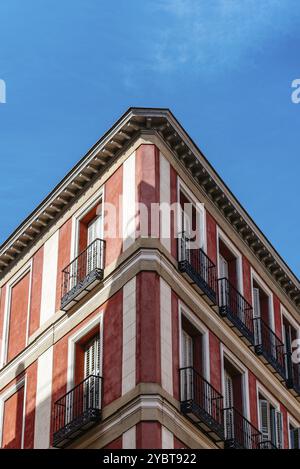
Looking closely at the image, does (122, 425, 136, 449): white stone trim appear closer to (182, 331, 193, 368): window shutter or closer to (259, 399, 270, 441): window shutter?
(182, 331, 193, 368): window shutter

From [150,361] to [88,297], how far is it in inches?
176

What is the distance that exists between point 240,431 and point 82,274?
22.3 ft

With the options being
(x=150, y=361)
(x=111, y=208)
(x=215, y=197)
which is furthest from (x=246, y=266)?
(x=150, y=361)

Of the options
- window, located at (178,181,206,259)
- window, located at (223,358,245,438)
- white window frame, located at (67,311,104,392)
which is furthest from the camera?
window, located at (178,181,206,259)

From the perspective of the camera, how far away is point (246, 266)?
45594 millimetres

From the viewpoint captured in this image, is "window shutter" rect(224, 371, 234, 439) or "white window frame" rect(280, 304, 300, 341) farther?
"white window frame" rect(280, 304, 300, 341)

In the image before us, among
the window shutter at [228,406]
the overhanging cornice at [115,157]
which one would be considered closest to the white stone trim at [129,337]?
the window shutter at [228,406]

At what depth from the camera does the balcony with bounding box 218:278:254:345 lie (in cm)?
4169

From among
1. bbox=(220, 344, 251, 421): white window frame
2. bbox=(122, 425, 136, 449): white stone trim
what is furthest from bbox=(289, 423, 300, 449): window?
bbox=(122, 425, 136, 449): white stone trim

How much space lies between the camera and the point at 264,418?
140ft

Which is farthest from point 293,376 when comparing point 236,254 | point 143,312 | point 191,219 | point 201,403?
point 143,312

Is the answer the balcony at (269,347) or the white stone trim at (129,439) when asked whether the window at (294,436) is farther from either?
the white stone trim at (129,439)

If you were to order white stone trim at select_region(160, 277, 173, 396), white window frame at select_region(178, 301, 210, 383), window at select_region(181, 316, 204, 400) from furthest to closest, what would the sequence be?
white window frame at select_region(178, 301, 210, 383) < window at select_region(181, 316, 204, 400) < white stone trim at select_region(160, 277, 173, 396)

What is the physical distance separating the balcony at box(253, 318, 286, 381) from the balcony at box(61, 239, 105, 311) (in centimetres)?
638
